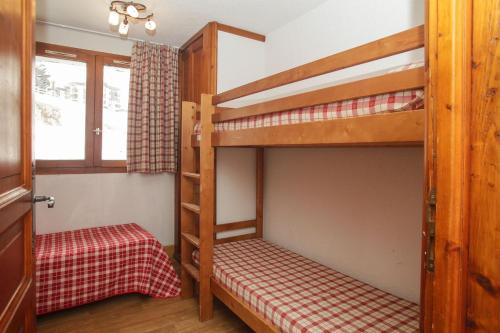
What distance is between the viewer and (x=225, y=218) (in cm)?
296

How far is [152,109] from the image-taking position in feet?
10.3

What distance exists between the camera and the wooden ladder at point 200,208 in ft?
7.30

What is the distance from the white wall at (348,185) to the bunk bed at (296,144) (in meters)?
0.14

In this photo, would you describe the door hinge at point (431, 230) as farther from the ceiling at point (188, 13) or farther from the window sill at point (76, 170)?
the window sill at point (76, 170)

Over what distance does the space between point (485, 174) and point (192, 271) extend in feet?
7.06

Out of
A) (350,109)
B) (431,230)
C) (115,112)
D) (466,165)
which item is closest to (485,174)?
(466,165)

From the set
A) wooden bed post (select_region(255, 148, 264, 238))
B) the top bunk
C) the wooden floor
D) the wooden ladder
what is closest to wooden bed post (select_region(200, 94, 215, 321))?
the wooden ladder

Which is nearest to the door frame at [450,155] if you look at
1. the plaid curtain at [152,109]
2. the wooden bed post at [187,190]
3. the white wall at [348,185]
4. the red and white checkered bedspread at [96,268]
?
the white wall at [348,185]

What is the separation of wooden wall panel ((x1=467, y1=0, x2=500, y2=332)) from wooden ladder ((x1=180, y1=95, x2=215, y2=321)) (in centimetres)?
172

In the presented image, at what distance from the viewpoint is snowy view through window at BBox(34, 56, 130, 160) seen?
2859 mm

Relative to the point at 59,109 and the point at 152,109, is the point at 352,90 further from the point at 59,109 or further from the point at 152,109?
the point at 59,109

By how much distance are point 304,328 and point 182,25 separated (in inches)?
103

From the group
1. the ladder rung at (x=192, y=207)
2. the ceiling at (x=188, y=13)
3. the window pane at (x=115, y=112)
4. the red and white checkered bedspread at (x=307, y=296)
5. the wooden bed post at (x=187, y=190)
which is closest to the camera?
the red and white checkered bedspread at (x=307, y=296)

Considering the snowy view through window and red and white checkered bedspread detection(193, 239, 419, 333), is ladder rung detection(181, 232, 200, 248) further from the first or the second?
the snowy view through window
